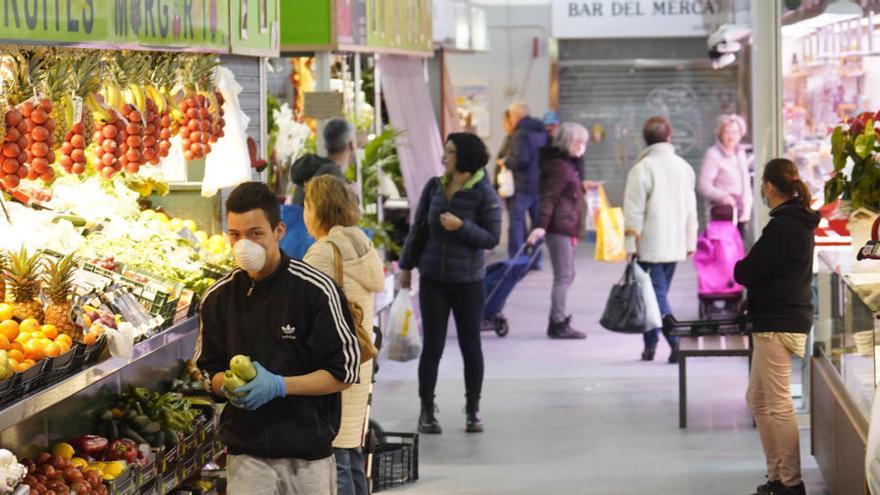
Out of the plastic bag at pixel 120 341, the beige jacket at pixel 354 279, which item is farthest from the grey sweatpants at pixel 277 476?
the beige jacket at pixel 354 279

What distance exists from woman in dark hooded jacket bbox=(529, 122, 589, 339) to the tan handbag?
19.7 ft

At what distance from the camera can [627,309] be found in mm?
10391

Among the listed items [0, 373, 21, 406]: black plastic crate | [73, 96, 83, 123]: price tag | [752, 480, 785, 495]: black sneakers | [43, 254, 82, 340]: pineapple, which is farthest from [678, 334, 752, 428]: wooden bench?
[0, 373, 21, 406]: black plastic crate

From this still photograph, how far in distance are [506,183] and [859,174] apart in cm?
895

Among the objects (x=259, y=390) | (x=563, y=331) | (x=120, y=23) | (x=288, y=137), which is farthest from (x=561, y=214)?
(x=259, y=390)

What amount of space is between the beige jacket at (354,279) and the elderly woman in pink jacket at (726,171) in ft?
20.4

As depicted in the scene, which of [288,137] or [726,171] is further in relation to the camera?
[726,171]

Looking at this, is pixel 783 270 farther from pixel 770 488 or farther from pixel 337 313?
pixel 337 313

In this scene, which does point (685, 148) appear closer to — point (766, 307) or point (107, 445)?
point (766, 307)

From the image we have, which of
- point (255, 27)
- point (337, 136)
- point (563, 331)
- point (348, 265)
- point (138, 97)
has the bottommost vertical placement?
point (563, 331)

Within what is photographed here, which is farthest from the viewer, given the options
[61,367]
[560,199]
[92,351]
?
[560,199]

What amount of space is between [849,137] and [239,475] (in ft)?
11.5

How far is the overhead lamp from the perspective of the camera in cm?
941

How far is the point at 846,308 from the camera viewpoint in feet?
21.9
